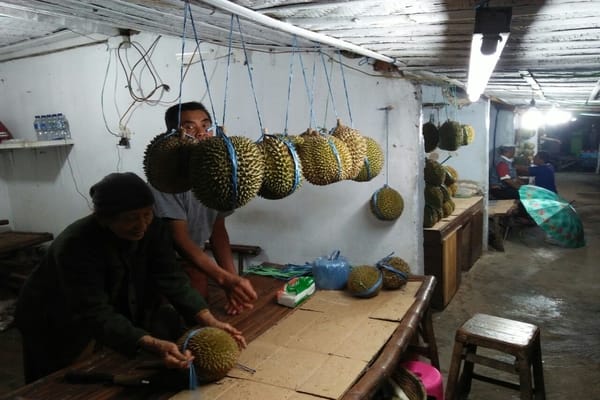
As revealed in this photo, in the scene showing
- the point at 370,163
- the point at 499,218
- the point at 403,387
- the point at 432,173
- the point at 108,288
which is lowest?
the point at 499,218

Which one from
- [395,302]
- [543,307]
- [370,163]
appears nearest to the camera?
[395,302]

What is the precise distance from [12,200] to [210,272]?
456 centimetres

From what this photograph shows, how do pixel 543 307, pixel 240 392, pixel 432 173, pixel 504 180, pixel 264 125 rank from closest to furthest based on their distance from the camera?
pixel 240 392, pixel 264 125, pixel 432 173, pixel 543 307, pixel 504 180

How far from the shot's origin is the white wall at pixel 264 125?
143 inches

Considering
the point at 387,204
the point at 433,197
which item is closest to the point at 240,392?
the point at 387,204

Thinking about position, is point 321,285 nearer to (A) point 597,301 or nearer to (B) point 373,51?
(B) point 373,51

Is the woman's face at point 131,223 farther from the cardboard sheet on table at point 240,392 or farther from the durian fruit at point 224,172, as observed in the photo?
the cardboard sheet on table at point 240,392

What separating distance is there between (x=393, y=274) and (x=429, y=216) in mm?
2026

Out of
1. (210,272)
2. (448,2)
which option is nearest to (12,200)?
(210,272)

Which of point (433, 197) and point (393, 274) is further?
point (433, 197)

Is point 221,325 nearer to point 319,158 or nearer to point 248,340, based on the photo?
point 248,340

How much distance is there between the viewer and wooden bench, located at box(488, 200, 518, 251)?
720 centimetres

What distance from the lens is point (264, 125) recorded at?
393 centimetres

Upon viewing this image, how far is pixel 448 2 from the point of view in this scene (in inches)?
67.9
